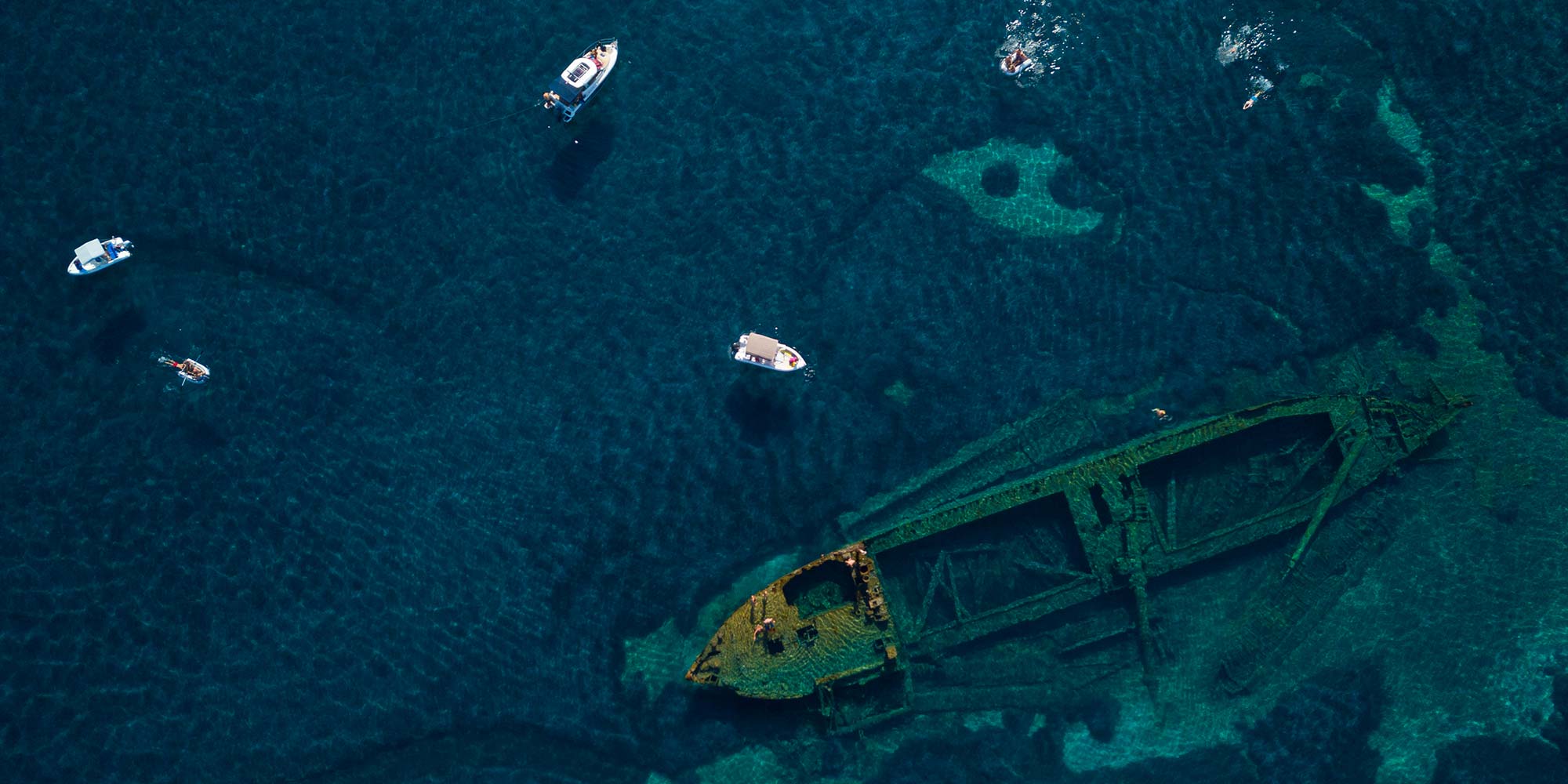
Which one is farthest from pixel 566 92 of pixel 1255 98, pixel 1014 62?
pixel 1255 98

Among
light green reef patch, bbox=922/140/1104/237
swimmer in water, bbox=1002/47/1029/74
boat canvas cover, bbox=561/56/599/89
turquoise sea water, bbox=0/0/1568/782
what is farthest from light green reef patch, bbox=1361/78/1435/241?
boat canvas cover, bbox=561/56/599/89

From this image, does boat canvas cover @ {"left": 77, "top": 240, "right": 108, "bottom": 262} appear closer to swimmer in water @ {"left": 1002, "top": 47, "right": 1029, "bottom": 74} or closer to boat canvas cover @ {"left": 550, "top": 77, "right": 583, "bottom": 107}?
boat canvas cover @ {"left": 550, "top": 77, "right": 583, "bottom": 107}

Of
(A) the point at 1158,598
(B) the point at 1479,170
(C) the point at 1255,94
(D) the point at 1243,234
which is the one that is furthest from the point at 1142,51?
(A) the point at 1158,598

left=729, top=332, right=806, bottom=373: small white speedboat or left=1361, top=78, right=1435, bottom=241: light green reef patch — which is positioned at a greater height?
left=1361, top=78, right=1435, bottom=241: light green reef patch

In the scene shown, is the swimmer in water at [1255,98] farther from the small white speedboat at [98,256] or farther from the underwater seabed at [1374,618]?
the small white speedboat at [98,256]

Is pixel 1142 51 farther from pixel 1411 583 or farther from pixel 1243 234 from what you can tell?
pixel 1411 583
